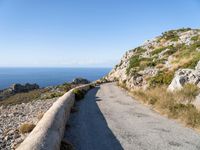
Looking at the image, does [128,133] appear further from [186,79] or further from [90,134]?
[186,79]

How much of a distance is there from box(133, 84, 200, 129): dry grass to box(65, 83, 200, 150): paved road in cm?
71

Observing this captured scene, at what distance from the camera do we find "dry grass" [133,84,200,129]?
1739 cm

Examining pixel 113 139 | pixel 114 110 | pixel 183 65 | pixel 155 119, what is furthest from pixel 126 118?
pixel 183 65

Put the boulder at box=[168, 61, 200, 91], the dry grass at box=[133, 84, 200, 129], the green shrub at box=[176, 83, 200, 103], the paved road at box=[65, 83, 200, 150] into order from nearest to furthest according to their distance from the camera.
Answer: the paved road at box=[65, 83, 200, 150] → the dry grass at box=[133, 84, 200, 129] → the green shrub at box=[176, 83, 200, 103] → the boulder at box=[168, 61, 200, 91]

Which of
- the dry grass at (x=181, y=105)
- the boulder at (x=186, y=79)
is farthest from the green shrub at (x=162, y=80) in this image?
the dry grass at (x=181, y=105)

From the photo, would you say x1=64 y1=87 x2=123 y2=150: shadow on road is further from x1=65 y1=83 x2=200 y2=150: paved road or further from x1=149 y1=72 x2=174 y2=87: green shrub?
x1=149 y1=72 x2=174 y2=87: green shrub

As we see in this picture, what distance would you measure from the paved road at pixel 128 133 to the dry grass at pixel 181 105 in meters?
0.71

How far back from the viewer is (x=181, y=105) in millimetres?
20500

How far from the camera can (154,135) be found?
14859 mm

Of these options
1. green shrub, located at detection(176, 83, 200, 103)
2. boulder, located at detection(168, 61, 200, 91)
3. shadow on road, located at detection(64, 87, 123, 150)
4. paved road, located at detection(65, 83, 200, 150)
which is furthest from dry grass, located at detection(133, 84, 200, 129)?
shadow on road, located at detection(64, 87, 123, 150)

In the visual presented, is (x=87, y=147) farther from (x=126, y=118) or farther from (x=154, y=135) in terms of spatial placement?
(x=126, y=118)

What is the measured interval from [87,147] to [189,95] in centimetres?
1183

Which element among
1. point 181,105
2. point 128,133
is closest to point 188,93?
point 181,105

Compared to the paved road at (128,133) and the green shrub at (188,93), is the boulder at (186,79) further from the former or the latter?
the paved road at (128,133)
